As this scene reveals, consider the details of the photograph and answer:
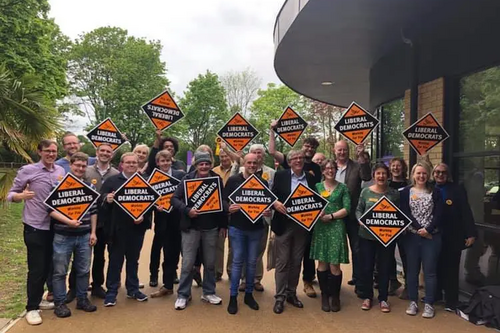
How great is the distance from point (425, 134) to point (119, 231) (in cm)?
410

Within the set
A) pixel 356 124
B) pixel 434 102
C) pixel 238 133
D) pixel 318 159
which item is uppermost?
pixel 434 102

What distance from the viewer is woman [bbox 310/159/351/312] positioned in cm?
489

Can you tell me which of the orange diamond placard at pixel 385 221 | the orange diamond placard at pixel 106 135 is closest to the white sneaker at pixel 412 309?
the orange diamond placard at pixel 385 221

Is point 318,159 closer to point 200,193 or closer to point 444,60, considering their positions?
point 200,193

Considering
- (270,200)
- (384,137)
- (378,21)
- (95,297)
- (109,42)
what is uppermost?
(109,42)

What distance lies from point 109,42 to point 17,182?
39.4 meters

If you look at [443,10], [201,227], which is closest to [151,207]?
[201,227]

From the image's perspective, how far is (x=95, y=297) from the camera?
5340 mm

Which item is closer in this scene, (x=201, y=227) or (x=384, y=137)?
(x=201, y=227)

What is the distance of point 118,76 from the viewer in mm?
36531

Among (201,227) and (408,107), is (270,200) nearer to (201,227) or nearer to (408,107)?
(201,227)

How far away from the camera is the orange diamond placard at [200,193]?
4871 mm

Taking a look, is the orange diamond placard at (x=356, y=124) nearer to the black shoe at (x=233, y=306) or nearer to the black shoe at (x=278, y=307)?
the black shoe at (x=278, y=307)

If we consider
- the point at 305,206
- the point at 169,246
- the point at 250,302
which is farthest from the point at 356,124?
the point at 169,246
